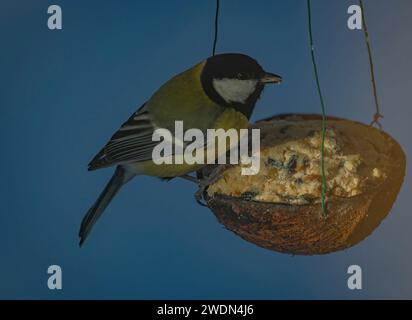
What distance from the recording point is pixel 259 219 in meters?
0.99

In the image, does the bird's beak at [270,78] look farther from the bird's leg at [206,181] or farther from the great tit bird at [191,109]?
the bird's leg at [206,181]

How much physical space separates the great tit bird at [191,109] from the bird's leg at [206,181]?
0.03 m

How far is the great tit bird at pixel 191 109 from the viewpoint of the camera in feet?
3.64

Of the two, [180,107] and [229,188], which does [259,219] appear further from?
[180,107]

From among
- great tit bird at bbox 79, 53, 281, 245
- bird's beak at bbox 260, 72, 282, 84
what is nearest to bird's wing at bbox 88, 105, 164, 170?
great tit bird at bbox 79, 53, 281, 245

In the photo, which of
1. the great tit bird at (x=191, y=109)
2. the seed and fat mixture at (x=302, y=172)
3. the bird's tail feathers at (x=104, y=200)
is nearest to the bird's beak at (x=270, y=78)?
the great tit bird at (x=191, y=109)

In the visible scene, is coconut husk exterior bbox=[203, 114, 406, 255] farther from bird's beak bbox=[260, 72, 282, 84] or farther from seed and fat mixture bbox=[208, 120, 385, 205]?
bird's beak bbox=[260, 72, 282, 84]

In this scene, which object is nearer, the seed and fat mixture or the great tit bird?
the seed and fat mixture

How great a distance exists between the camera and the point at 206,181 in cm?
111

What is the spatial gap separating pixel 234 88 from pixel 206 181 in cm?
18

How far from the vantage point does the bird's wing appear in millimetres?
1130

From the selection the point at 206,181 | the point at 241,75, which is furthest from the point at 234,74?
the point at 206,181
